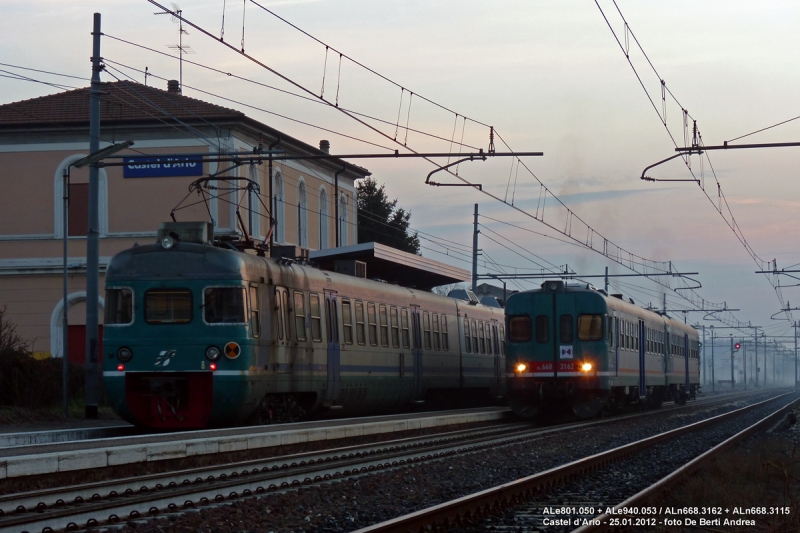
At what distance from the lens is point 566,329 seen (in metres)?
25.4

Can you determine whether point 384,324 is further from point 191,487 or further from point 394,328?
point 191,487

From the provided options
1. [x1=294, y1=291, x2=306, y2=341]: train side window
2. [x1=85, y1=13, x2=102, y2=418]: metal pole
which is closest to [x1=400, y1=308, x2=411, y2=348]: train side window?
[x1=294, y1=291, x2=306, y2=341]: train side window

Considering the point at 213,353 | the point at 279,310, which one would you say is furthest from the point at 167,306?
the point at 279,310

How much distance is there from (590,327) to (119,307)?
11.8 m

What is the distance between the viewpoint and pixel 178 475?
1203cm

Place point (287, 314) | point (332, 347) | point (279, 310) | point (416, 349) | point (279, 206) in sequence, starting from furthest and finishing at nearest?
point (279, 206), point (416, 349), point (332, 347), point (287, 314), point (279, 310)

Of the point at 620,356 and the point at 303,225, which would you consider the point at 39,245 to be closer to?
the point at 303,225

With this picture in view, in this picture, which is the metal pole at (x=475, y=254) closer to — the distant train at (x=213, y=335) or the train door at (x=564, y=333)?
the train door at (x=564, y=333)

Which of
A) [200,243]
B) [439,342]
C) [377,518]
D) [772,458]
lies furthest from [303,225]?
[377,518]

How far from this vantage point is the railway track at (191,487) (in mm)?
9336

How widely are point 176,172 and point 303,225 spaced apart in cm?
1395

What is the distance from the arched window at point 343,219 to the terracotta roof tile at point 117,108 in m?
10.2

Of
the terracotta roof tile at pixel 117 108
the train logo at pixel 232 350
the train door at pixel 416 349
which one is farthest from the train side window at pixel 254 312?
the terracotta roof tile at pixel 117 108

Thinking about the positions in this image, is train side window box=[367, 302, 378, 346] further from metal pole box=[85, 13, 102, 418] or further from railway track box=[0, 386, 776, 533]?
metal pole box=[85, 13, 102, 418]
